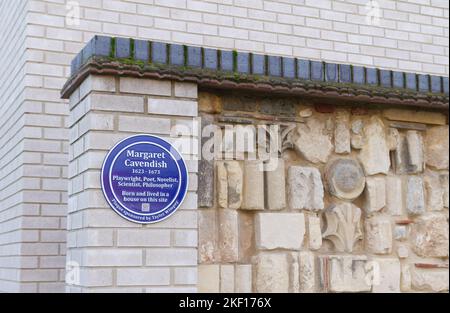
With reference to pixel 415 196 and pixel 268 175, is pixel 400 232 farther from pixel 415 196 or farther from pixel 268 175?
pixel 268 175

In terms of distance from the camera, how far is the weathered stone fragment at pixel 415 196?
15.5 feet

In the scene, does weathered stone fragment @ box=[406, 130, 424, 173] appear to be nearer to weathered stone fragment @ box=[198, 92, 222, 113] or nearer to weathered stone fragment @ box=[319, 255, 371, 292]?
weathered stone fragment @ box=[319, 255, 371, 292]

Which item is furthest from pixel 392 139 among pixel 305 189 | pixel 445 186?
pixel 305 189

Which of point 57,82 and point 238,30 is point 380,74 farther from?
point 57,82

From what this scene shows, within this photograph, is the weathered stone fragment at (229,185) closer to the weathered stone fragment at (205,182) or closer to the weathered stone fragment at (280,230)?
the weathered stone fragment at (205,182)

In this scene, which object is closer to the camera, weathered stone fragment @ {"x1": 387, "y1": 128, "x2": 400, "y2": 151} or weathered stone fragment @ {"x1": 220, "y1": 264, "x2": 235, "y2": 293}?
weathered stone fragment @ {"x1": 220, "y1": 264, "x2": 235, "y2": 293}

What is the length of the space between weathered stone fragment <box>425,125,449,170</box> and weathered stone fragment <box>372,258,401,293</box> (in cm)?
74

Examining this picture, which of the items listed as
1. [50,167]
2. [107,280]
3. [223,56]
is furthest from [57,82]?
[107,280]

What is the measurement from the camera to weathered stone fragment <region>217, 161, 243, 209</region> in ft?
13.8

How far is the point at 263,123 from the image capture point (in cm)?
438

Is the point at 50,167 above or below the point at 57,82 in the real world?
below

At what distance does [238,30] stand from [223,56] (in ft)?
7.31

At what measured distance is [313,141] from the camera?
4504 millimetres

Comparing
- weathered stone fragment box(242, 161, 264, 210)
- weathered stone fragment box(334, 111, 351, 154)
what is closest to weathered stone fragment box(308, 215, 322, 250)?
weathered stone fragment box(242, 161, 264, 210)
